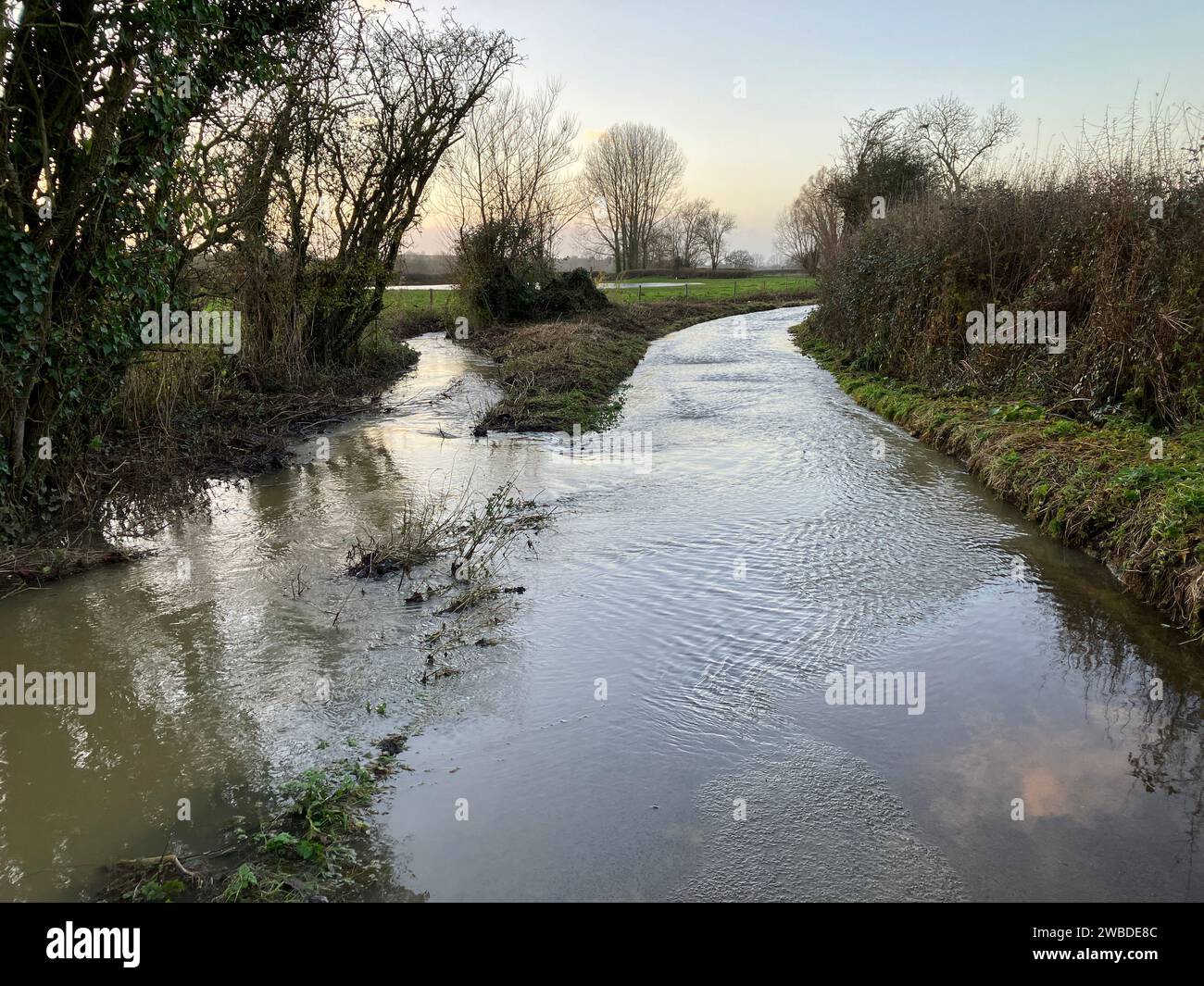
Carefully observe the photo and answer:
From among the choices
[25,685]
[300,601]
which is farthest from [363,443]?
[25,685]

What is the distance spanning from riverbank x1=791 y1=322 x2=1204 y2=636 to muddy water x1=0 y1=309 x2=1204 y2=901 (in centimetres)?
27

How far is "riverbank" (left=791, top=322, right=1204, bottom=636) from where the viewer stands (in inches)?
260

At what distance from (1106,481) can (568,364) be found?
1221cm

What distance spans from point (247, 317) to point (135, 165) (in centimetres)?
679

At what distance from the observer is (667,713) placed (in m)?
5.18

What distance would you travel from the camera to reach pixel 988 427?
11359 millimetres

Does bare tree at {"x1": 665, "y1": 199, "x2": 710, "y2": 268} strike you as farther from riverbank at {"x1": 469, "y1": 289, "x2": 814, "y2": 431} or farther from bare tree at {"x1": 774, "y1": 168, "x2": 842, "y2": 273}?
riverbank at {"x1": 469, "y1": 289, "x2": 814, "y2": 431}
